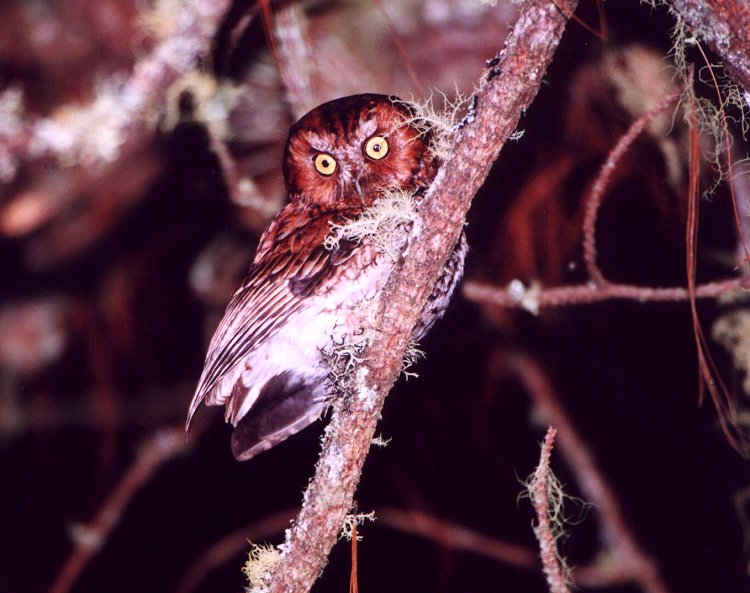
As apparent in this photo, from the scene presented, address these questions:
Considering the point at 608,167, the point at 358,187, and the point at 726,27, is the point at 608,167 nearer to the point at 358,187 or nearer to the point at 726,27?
the point at 726,27

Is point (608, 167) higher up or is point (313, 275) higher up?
point (313, 275)

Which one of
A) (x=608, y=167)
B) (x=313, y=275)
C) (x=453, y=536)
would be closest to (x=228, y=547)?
(x=453, y=536)

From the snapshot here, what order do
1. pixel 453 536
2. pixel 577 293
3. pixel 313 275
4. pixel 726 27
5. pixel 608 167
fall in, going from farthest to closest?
pixel 453 536
pixel 577 293
pixel 313 275
pixel 608 167
pixel 726 27

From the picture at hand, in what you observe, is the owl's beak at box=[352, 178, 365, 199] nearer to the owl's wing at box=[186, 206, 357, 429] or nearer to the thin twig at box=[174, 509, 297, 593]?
the owl's wing at box=[186, 206, 357, 429]

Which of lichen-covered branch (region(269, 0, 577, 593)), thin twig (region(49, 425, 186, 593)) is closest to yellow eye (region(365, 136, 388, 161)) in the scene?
lichen-covered branch (region(269, 0, 577, 593))

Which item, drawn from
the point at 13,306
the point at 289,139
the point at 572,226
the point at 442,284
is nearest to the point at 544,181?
the point at 572,226

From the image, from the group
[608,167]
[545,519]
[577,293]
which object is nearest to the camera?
[545,519]

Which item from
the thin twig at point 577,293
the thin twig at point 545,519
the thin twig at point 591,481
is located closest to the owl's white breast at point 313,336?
the thin twig at point 545,519
